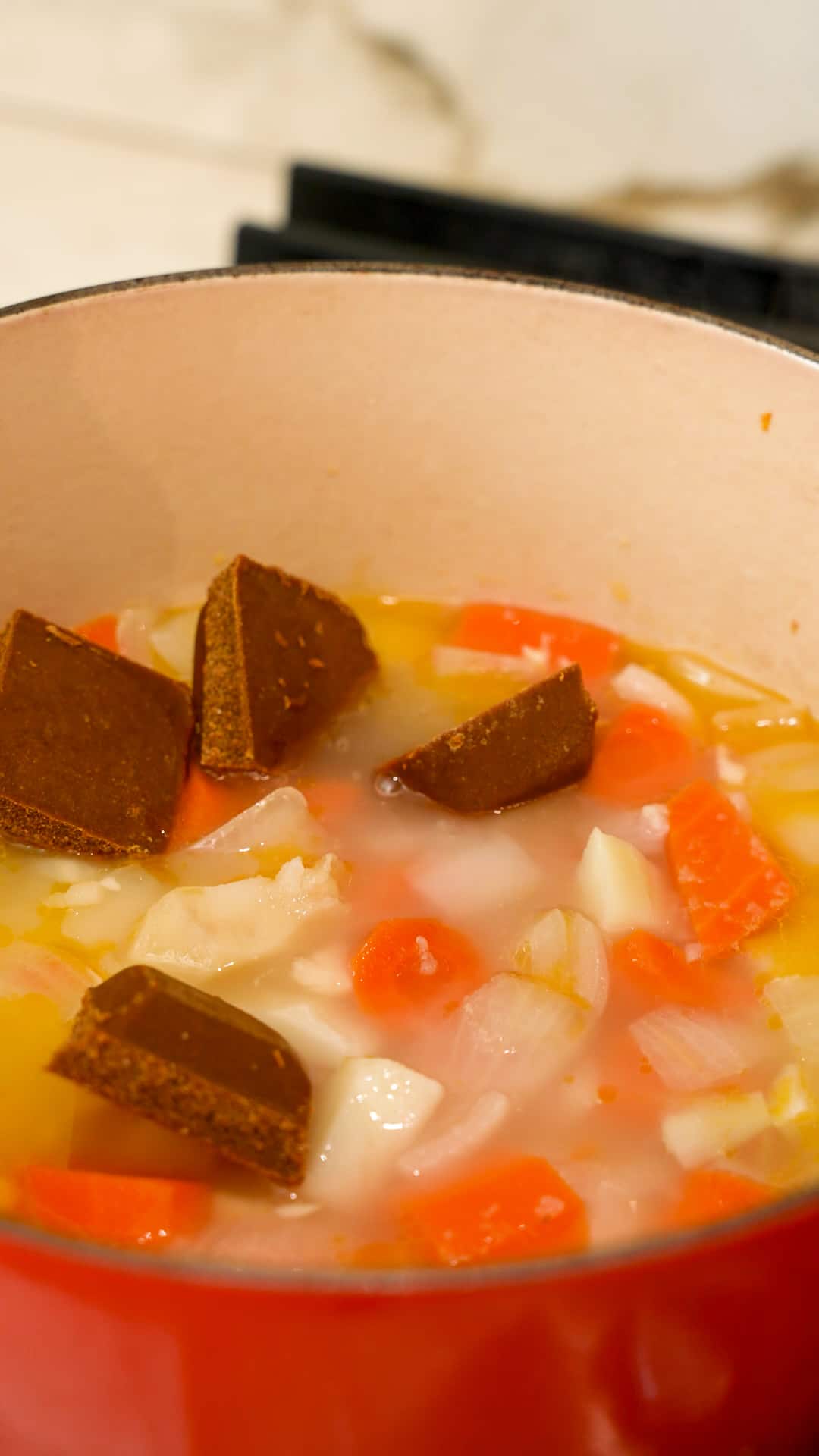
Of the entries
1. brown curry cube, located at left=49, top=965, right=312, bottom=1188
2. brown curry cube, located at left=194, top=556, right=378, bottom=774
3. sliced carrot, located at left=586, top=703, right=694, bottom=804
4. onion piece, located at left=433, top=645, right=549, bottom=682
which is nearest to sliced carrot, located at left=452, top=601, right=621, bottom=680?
onion piece, located at left=433, top=645, right=549, bottom=682

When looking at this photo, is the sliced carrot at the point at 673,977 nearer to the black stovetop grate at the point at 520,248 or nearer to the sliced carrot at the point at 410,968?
the sliced carrot at the point at 410,968

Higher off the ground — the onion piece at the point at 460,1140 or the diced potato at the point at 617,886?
the diced potato at the point at 617,886

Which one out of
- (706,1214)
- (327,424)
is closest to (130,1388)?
(706,1214)

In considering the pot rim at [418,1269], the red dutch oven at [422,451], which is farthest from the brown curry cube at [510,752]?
the pot rim at [418,1269]

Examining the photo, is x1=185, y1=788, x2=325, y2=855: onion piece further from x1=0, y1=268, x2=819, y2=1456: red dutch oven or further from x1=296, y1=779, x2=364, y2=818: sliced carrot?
x1=0, y1=268, x2=819, y2=1456: red dutch oven

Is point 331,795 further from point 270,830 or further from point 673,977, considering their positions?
point 673,977

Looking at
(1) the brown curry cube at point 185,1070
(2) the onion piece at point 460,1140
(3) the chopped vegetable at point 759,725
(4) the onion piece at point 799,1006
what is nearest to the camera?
(1) the brown curry cube at point 185,1070

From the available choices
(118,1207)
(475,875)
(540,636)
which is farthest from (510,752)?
(118,1207)
